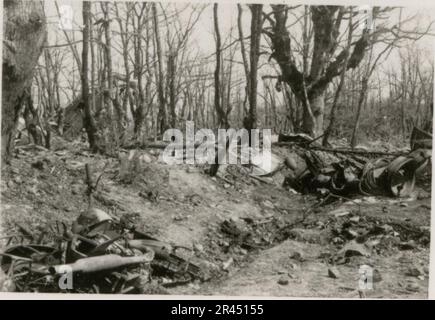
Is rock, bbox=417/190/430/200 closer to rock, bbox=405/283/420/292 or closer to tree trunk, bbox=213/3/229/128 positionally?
rock, bbox=405/283/420/292

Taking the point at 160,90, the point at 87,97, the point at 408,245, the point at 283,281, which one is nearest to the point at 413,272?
the point at 408,245

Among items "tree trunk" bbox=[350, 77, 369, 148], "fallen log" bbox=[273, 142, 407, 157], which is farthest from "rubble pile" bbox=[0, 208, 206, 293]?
"tree trunk" bbox=[350, 77, 369, 148]

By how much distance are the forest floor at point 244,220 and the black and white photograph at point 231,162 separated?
0.6 inches

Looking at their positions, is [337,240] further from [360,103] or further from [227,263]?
[360,103]

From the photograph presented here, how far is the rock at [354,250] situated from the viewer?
473 cm

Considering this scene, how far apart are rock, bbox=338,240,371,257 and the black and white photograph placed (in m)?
0.01

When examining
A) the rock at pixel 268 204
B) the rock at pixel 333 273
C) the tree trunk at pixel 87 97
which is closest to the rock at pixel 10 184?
the tree trunk at pixel 87 97

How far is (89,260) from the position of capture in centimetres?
421

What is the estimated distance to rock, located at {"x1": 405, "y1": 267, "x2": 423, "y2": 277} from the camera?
15.1 feet

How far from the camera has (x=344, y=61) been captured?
6.05m

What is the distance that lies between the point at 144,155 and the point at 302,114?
80.8 inches

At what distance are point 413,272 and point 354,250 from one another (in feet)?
1.72
